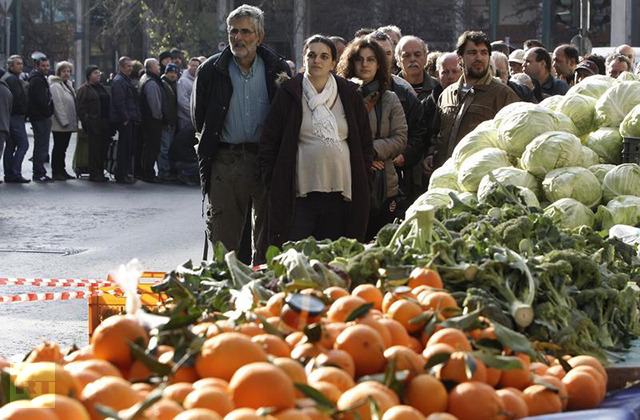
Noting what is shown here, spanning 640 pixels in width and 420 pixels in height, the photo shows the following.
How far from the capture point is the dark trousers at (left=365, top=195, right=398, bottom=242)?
29.6 feet

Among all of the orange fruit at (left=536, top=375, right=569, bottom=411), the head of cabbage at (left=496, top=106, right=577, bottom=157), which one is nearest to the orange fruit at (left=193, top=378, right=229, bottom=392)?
the orange fruit at (left=536, top=375, right=569, bottom=411)

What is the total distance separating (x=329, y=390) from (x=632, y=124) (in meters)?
4.70

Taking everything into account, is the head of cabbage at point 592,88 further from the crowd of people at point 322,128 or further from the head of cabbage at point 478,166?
the head of cabbage at point 478,166

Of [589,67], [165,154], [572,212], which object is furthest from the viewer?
[165,154]

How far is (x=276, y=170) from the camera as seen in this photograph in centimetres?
792

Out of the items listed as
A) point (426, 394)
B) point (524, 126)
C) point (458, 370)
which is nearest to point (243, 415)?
point (426, 394)

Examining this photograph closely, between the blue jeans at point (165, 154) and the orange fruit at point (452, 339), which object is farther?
the blue jeans at point (165, 154)

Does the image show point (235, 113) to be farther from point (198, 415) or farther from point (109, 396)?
point (198, 415)

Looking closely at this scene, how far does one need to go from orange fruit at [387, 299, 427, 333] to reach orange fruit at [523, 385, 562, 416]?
15.6 inches

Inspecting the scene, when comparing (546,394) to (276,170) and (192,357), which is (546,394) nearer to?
(192,357)

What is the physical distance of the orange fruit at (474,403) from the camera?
3117 mm

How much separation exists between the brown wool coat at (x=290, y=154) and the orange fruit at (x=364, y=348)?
4.67m

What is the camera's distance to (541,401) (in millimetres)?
3371

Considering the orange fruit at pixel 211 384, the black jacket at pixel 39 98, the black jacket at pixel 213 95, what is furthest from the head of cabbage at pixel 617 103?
the black jacket at pixel 39 98
